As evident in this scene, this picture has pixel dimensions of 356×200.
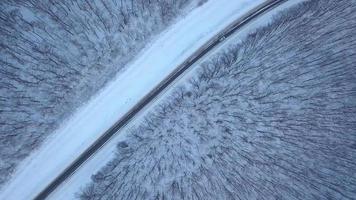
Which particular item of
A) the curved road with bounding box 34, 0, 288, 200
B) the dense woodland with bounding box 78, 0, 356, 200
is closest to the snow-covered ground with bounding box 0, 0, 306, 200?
the curved road with bounding box 34, 0, 288, 200

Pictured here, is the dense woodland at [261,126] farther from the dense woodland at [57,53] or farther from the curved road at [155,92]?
the dense woodland at [57,53]

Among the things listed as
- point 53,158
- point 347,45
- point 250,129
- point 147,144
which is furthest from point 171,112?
point 347,45

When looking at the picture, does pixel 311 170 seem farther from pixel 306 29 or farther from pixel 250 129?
pixel 306 29

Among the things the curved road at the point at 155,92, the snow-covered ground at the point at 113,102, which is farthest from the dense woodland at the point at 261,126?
the snow-covered ground at the point at 113,102

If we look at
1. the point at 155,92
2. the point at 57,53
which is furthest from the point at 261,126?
the point at 57,53

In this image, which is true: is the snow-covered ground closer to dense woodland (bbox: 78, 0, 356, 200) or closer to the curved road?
the curved road

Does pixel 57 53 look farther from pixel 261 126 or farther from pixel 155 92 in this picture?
pixel 261 126
